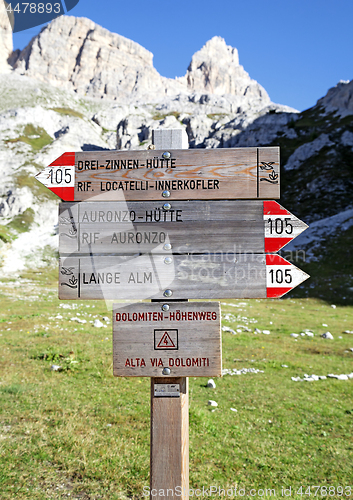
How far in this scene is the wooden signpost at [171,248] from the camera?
10.9 feet

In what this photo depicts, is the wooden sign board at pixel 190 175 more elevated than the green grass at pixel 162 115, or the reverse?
the green grass at pixel 162 115

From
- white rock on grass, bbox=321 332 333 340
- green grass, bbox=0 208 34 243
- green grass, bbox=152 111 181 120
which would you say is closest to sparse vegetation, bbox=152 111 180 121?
green grass, bbox=152 111 181 120

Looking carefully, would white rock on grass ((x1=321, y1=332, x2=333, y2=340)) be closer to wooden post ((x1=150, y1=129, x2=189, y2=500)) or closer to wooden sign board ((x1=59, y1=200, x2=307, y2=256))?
wooden sign board ((x1=59, y1=200, x2=307, y2=256))

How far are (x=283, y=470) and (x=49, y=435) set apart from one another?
4.32 metres

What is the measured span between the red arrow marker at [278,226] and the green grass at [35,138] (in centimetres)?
13129

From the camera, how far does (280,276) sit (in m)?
3.46

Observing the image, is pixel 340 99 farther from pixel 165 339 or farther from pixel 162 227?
pixel 165 339

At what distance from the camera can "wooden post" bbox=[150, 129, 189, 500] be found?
3.19 meters

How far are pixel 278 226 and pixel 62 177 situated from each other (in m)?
2.41

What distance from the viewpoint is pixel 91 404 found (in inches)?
309

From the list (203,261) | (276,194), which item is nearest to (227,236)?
(203,261)

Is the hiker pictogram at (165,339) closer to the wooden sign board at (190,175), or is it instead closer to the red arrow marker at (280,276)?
the red arrow marker at (280,276)

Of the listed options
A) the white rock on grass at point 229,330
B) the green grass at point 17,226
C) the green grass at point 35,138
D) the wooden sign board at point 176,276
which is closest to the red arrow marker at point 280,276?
the wooden sign board at point 176,276

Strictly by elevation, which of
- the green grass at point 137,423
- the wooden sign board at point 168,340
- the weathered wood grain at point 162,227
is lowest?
the green grass at point 137,423
